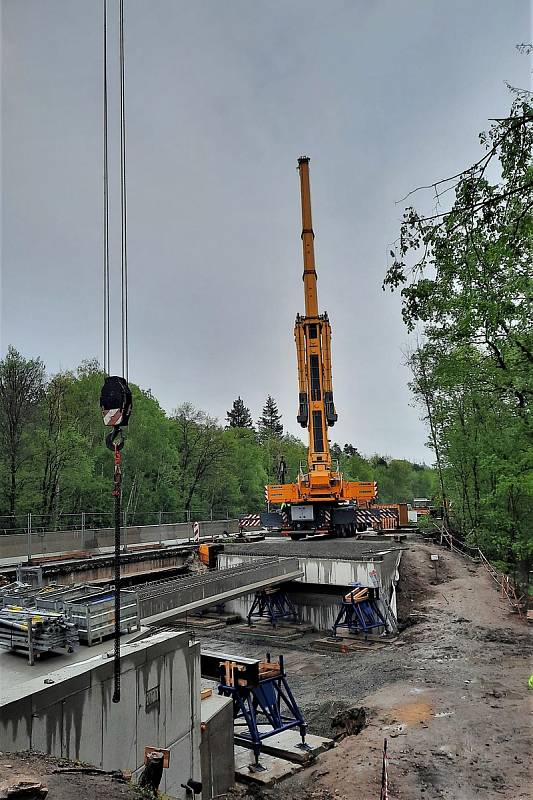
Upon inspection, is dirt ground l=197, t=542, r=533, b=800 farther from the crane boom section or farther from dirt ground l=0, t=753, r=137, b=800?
the crane boom section

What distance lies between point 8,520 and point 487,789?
1134 inches

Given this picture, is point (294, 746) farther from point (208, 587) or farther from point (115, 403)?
point (115, 403)

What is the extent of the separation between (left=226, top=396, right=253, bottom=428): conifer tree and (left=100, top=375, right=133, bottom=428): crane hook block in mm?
102479

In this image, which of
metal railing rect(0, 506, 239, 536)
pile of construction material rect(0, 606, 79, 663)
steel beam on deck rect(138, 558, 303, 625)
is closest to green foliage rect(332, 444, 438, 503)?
metal railing rect(0, 506, 239, 536)

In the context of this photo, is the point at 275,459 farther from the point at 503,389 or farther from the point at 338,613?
the point at 503,389

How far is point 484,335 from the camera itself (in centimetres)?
1631

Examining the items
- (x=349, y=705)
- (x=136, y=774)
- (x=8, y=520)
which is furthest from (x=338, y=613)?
(x=8, y=520)

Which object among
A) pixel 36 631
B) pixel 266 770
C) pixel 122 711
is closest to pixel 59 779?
pixel 122 711

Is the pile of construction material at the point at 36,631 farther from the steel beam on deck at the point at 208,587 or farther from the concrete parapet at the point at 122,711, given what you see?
the steel beam on deck at the point at 208,587

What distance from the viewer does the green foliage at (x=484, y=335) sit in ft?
18.2

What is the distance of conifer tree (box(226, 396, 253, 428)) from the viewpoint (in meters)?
110

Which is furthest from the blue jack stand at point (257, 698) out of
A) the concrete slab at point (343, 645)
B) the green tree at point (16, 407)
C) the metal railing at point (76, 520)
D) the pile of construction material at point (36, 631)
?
the green tree at point (16, 407)

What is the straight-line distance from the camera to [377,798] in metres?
9.05

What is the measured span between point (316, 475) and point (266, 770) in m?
A: 18.2
